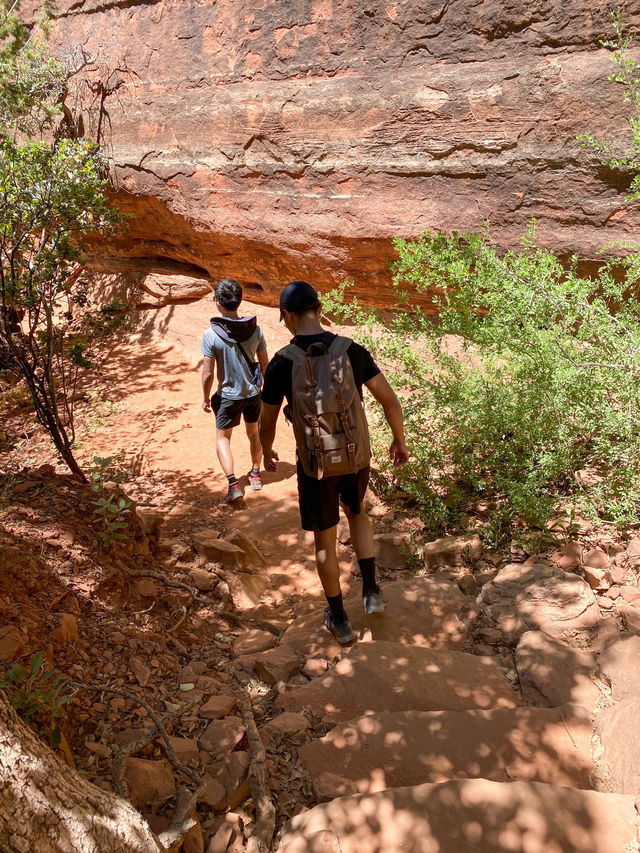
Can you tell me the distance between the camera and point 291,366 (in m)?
2.84

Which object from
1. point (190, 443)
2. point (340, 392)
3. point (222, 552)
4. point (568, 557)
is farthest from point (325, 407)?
point (190, 443)

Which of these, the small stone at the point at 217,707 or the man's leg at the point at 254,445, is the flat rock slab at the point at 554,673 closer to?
the small stone at the point at 217,707

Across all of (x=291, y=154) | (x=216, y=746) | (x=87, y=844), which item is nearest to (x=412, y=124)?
(x=291, y=154)

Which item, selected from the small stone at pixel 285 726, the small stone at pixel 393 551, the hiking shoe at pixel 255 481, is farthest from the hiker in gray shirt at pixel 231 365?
the small stone at pixel 285 726

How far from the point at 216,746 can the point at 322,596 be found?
1.66 m

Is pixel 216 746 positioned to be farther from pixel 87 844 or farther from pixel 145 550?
pixel 145 550

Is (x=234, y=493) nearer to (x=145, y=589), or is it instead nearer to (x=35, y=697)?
(x=145, y=589)

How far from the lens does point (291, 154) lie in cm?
651

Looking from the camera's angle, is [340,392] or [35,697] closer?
[35,697]

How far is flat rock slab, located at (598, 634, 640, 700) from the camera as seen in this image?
2.36 m

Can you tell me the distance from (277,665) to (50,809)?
1560 mm

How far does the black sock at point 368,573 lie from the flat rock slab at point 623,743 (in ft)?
4.17

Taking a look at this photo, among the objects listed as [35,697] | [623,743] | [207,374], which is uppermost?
[207,374]

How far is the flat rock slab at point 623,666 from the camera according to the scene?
2363 millimetres
